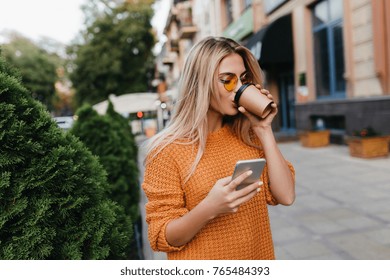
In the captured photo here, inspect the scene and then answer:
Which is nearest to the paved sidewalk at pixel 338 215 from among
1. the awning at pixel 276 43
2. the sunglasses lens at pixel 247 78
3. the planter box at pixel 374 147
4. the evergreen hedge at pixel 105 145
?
the planter box at pixel 374 147

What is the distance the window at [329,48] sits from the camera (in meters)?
10.1

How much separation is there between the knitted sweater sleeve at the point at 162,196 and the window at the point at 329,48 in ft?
31.5

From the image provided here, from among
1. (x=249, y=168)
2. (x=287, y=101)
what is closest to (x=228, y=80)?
(x=249, y=168)

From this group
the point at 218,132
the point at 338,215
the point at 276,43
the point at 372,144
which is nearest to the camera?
the point at 218,132

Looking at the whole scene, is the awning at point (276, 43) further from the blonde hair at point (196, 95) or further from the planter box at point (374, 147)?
the blonde hair at point (196, 95)

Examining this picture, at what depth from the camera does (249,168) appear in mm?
1166

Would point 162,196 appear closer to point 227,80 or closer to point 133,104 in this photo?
point 227,80

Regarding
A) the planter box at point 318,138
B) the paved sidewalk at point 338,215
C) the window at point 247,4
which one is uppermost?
the window at point 247,4

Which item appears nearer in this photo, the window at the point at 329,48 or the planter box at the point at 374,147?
the planter box at the point at 374,147

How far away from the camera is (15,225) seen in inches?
50.5

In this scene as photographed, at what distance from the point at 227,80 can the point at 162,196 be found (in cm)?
50

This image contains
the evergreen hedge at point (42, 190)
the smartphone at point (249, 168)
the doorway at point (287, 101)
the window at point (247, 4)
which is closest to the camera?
the smartphone at point (249, 168)

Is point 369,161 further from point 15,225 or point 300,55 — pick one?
point 15,225

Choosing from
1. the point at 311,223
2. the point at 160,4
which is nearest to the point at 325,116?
the point at 311,223
